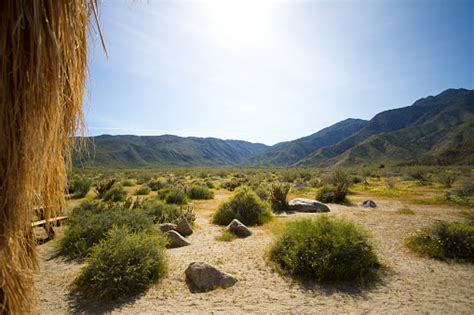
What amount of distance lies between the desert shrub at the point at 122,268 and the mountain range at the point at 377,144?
3.37 m

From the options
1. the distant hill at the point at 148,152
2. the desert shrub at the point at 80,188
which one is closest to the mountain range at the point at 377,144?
the distant hill at the point at 148,152

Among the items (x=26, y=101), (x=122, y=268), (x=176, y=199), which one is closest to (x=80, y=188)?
(x=176, y=199)

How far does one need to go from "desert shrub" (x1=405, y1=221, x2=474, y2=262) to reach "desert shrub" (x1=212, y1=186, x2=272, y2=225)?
5.14 meters

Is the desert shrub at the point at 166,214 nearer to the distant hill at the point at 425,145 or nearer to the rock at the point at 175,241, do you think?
the rock at the point at 175,241

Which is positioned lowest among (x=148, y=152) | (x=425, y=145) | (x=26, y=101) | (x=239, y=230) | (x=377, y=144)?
(x=239, y=230)

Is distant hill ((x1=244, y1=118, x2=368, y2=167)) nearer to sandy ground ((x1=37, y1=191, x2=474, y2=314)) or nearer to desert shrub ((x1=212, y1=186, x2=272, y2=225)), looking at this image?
desert shrub ((x1=212, y1=186, x2=272, y2=225))

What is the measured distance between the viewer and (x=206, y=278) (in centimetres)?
454

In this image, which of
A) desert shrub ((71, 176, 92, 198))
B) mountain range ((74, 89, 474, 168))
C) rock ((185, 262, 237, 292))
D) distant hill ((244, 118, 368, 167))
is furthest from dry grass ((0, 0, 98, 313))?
distant hill ((244, 118, 368, 167))

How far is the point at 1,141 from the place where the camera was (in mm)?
1233

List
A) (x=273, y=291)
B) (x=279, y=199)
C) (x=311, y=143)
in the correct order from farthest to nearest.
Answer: (x=311, y=143)
(x=279, y=199)
(x=273, y=291)

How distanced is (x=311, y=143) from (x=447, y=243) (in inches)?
6796

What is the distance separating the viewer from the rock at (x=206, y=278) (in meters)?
4.44

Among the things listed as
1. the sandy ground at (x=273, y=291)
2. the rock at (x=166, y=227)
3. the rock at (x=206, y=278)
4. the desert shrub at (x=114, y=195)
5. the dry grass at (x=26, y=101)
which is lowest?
the sandy ground at (x=273, y=291)

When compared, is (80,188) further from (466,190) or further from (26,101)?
(466,190)
